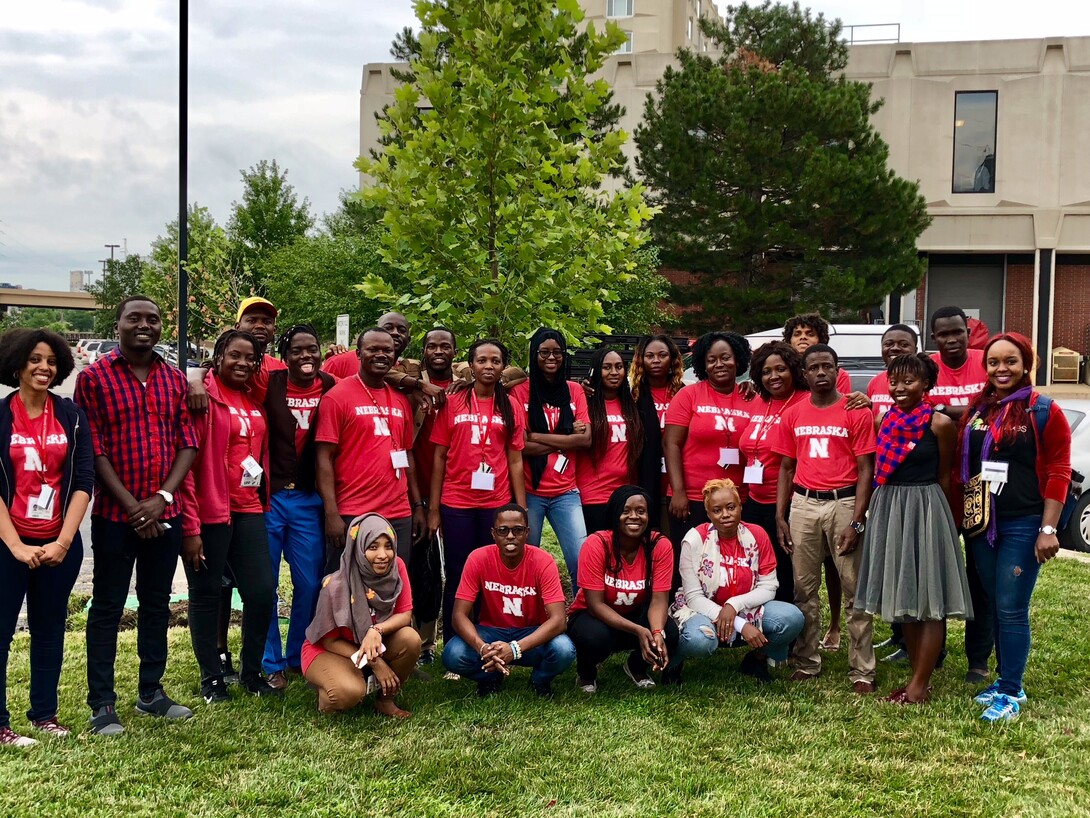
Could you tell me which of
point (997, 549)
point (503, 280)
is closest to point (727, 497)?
point (997, 549)

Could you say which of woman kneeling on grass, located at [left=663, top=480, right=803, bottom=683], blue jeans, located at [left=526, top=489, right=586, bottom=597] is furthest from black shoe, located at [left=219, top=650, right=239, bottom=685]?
woman kneeling on grass, located at [left=663, top=480, right=803, bottom=683]

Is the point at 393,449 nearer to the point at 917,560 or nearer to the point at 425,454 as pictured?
the point at 425,454

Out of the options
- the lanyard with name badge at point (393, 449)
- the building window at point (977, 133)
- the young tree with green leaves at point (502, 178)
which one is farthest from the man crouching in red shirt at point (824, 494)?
the building window at point (977, 133)

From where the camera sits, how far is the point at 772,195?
23484mm

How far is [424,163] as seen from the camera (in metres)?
7.22

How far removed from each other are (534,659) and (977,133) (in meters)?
30.9

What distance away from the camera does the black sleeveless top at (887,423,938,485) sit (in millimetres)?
5484

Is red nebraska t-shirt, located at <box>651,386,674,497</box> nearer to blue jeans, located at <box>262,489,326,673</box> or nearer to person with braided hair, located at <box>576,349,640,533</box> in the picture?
person with braided hair, located at <box>576,349,640,533</box>

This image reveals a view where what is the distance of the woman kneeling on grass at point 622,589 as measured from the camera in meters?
5.70

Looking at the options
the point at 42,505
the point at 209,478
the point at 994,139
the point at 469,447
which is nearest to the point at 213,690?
the point at 209,478

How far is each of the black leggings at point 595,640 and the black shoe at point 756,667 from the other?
62 cm

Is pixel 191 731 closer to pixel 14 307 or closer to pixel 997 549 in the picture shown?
pixel 997 549

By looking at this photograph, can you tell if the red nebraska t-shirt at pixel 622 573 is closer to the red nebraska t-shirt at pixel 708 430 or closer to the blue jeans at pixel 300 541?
the red nebraska t-shirt at pixel 708 430

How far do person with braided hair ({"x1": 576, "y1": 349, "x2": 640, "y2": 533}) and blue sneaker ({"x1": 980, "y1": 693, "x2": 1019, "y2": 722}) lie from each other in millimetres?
2467
